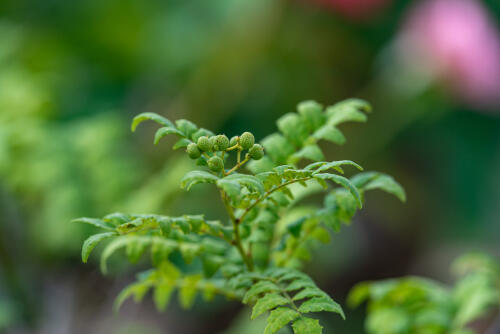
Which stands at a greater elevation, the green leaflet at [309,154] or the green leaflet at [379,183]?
the green leaflet at [309,154]

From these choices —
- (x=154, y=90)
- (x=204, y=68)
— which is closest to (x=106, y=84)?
(x=154, y=90)

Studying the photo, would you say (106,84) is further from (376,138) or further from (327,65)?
(376,138)

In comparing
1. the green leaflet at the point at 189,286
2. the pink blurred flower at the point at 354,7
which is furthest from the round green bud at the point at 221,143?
the pink blurred flower at the point at 354,7

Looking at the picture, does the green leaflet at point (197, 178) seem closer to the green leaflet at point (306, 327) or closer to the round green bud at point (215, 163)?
the round green bud at point (215, 163)

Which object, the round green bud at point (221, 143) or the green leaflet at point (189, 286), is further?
the green leaflet at point (189, 286)

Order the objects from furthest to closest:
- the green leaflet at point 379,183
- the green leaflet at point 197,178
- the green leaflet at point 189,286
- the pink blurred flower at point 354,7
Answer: the pink blurred flower at point 354,7 → the green leaflet at point 189,286 → the green leaflet at point 379,183 → the green leaflet at point 197,178

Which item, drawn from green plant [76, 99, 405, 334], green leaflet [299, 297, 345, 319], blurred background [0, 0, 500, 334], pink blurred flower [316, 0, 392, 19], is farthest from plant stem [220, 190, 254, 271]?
pink blurred flower [316, 0, 392, 19]

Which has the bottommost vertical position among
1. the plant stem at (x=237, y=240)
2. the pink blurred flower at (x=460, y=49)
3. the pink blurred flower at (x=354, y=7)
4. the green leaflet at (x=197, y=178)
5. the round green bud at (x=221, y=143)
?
the plant stem at (x=237, y=240)
